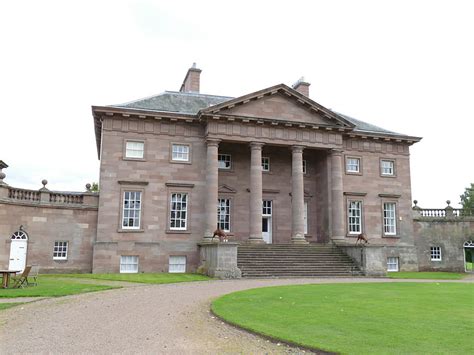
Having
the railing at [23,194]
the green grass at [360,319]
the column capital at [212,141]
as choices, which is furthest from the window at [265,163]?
the green grass at [360,319]

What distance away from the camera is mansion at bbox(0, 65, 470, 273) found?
27234mm

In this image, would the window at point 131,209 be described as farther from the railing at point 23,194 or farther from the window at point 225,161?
the window at point 225,161

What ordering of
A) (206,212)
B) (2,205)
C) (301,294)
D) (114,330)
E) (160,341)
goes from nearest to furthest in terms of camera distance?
1. (160,341)
2. (114,330)
3. (301,294)
4. (2,205)
5. (206,212)

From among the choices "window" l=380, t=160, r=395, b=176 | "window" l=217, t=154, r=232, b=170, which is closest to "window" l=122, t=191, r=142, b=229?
"window" l=217, t=154, r=232, b=170

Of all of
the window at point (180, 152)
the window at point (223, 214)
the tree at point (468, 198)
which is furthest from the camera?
the tree at point (468, 198)

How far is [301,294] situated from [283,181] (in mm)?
17590

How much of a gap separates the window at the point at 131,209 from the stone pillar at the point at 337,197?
12938mm

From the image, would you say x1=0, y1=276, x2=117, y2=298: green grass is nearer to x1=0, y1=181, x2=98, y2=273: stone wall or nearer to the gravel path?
the gravel path

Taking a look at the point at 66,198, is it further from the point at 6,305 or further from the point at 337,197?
the point at 337,197

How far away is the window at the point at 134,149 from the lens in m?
28.5

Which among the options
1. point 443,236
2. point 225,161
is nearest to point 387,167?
point 443,236

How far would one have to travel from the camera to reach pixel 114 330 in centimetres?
955

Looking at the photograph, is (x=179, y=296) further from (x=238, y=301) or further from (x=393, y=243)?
(x=393, y=243)

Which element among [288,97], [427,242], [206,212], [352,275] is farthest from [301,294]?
[427,242]
